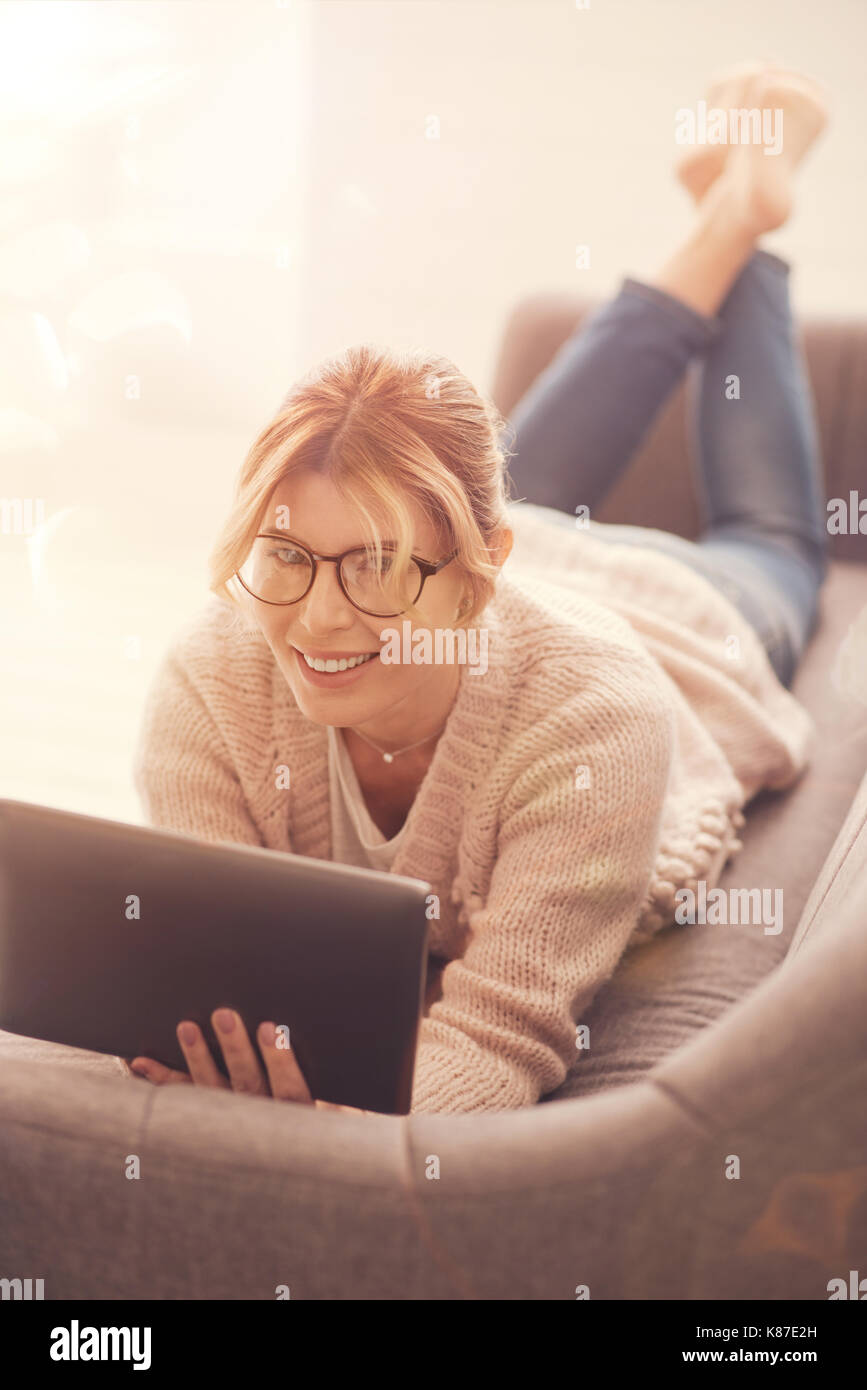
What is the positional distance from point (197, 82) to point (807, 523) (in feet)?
6.61

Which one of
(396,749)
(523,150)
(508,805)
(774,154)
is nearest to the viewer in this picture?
(508,805)

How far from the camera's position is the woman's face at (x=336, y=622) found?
89 centimetres

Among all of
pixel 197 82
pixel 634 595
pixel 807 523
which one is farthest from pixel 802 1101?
pixel 197 82

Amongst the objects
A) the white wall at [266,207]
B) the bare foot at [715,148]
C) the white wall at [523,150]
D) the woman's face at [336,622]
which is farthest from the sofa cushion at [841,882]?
the white wall at [523,150]

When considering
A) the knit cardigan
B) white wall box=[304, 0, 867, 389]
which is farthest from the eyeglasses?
white wall box=[304, 0, 867, 389]

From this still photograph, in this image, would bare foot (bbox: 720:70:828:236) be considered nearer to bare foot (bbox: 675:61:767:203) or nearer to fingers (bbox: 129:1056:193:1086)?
bare foot (bbox: 675:61:767:203)

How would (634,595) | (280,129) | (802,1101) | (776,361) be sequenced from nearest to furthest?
(802,1101) < (634,595) < (776,361) < (280,129)

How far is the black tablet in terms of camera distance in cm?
71

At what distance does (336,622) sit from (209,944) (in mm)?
280

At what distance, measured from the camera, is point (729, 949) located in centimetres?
111

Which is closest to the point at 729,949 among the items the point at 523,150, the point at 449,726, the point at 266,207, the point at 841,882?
the point at 841,882

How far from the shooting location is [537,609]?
3.56ft

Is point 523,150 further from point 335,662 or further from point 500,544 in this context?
point 335,662
